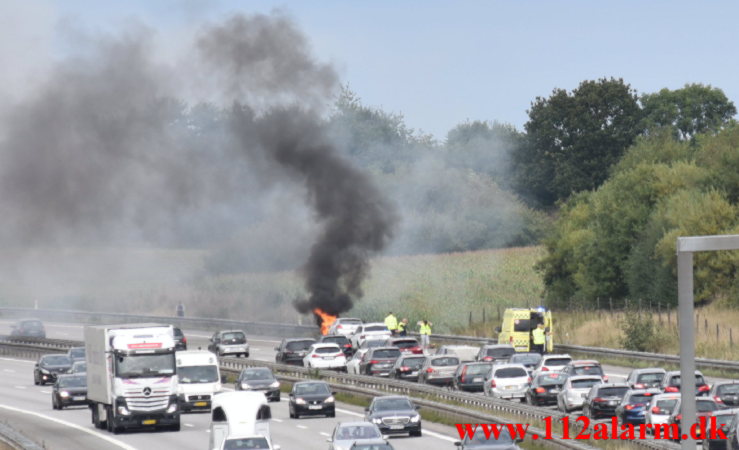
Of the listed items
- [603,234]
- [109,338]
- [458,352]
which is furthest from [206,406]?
[603,234]

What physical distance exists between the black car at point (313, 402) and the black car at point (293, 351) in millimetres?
17351

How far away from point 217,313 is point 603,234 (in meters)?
29.7

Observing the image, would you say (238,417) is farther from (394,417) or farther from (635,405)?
(635,405)

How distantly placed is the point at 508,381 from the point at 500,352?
10.9 m

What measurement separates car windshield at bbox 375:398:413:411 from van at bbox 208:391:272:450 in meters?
5.26

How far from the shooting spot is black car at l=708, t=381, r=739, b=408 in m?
41.8

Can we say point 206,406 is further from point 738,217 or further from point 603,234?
point 603,234

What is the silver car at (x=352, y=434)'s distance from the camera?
1395 inches

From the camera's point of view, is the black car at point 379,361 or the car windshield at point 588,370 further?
the black car at point 379,361

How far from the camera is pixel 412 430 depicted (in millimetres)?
43406

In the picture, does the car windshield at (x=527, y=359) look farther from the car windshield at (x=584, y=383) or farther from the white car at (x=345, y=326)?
the white car at (x=345, y=326)

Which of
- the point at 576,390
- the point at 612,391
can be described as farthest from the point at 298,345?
the point at 612,391

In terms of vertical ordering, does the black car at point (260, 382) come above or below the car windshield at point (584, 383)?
below

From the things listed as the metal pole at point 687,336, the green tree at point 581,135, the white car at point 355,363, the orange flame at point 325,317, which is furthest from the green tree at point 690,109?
the metal pole at point 687,336
